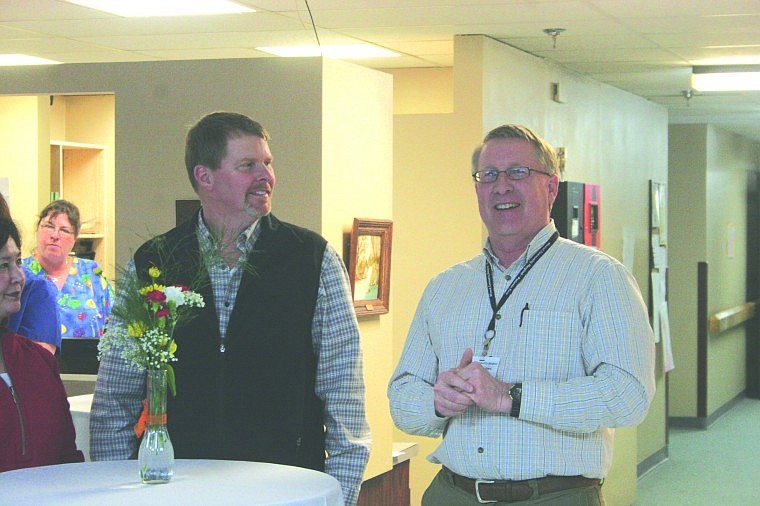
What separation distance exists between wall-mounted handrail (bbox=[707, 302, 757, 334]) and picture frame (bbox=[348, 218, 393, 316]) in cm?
727

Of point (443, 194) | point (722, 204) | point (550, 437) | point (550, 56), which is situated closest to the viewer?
point (550, 437)

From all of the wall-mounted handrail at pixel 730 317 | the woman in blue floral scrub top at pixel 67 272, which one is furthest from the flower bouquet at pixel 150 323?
the wall-mounted handrail at pixel 730 317

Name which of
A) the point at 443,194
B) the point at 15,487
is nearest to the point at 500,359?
the point at 15,487

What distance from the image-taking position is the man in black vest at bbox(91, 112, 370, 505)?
9.41 ft

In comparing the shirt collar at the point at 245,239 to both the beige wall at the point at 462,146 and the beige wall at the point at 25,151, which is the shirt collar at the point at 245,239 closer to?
the beige wall at the point at 462,146

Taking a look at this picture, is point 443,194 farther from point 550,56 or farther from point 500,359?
point 500,359

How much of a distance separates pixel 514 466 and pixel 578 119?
16.8 feet

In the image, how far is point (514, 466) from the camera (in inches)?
106

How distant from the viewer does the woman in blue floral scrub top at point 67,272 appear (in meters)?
6.07

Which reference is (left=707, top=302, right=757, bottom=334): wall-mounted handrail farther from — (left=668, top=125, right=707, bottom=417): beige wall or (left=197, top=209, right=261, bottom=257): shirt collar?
(left=197, top=209, right=261, bottom=257): shirt collar

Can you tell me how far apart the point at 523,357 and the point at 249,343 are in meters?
0.68

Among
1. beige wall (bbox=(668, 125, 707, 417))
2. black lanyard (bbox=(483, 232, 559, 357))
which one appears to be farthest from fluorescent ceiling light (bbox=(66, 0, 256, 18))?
beige wall (bbox=(668, 125, 707, 417))

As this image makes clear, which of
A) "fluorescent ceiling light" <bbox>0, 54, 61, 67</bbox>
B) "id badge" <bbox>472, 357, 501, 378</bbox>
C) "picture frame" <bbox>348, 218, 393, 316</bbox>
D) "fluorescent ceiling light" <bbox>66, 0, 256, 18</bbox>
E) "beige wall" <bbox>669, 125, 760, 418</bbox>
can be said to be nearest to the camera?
"id badge" <bbox>472, 357, 501, 378</bbox>

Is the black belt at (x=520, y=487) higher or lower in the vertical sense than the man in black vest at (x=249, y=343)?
lower
